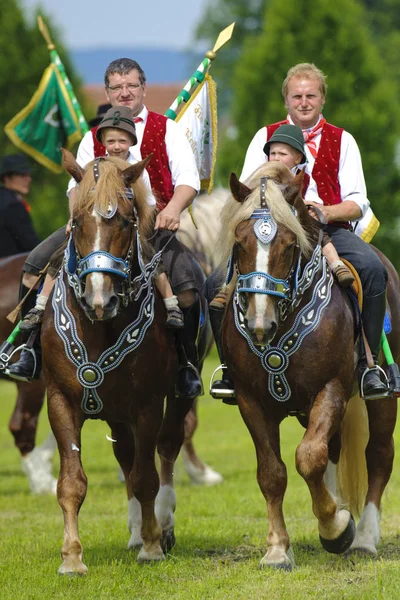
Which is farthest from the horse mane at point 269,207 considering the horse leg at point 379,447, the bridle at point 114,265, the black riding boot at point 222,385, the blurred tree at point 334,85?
the blurred tree at point 334,85

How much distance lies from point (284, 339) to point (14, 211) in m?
5.80

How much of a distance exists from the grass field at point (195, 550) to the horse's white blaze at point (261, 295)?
140cm

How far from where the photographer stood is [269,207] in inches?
264

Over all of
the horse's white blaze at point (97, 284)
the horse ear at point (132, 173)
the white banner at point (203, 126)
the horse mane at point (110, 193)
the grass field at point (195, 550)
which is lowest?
the grass field at point (195, 550)

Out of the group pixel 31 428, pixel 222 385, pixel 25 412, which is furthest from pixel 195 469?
pixel 222 385

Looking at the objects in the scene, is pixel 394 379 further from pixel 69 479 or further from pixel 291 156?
pixel 69 479

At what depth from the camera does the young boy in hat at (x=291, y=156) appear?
725cm

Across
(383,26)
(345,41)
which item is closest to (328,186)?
(345,41)

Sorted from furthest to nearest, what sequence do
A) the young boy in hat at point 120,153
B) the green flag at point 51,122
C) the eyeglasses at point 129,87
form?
the green flag at point 51,122
the eyeglasses at point 129,87
the young boy in hat at point 120,153

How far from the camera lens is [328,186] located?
7.75 meters

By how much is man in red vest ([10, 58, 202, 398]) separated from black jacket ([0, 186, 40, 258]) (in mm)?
4166

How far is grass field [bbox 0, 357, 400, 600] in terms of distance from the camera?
6.42m

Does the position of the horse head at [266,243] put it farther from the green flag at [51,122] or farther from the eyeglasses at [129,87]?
the green flag at [51,122]

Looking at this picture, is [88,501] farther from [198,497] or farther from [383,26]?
[383,26]
